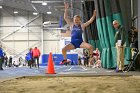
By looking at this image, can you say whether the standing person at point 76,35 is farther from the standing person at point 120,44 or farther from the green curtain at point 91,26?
the green curtain at point 91,26

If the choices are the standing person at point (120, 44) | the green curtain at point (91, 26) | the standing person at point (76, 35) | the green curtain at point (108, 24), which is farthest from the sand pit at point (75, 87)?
the green curtain at point (91, 26)

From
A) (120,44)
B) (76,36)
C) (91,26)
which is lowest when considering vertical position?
(120,44)

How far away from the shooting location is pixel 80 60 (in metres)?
32.2

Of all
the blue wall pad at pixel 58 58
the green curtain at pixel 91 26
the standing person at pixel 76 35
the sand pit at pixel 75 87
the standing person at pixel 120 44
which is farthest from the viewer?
the blue wall pad at pixel 58 58

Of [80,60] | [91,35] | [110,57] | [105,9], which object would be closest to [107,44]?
[110,57]

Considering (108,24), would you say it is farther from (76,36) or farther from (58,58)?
(58,58)

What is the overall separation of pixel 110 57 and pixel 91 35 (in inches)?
413

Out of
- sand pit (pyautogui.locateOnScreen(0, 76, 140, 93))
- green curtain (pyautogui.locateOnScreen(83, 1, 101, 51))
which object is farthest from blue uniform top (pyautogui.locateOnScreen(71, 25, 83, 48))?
green curtain (pyautogui.locateOnScreen(83, 1, 101, 51))

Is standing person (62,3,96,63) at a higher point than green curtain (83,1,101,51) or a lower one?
lower

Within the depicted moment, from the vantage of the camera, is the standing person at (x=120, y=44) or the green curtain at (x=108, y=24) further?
the green curtain at (x=108, y=24)

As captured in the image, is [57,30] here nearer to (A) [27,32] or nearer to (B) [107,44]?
(A) [27,32]

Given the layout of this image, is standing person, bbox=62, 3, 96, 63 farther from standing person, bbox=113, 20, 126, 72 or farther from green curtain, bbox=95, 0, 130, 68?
green curtain, bbox=95, 0, 130, 68

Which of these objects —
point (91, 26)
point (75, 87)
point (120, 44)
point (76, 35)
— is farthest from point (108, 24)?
point (91, 26)

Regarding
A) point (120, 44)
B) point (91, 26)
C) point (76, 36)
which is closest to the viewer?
point (76, 36)
